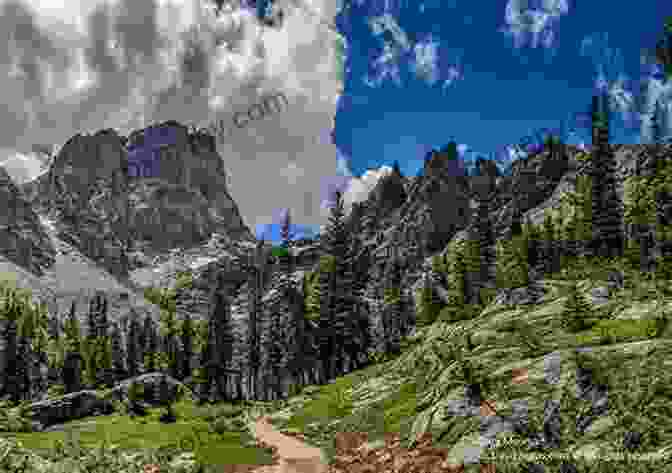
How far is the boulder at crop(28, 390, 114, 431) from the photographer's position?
174 ft

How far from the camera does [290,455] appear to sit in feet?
102

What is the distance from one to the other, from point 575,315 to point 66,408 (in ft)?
164

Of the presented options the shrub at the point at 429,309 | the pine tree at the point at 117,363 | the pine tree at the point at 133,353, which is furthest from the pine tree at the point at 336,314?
the pine tree at the point at 133,353

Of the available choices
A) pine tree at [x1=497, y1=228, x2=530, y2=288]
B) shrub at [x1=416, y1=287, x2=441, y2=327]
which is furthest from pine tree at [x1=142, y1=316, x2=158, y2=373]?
pine tree at [x1=497, y1=228, x2=530, y2=288]

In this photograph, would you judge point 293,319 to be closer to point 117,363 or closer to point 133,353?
point 117,363

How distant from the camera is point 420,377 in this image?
4203 centimetres

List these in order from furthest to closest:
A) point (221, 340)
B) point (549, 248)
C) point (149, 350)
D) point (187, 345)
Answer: point (149, 350) → point (187, 345) → point (221, 340) → point (549, 248)

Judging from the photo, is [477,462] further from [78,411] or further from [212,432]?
[78,411]

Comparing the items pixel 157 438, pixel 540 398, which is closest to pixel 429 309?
pixel 157 438

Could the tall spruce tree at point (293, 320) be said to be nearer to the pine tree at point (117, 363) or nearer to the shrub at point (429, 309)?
the shrub at point (429, 309)

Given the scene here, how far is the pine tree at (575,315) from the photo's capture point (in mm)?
32594

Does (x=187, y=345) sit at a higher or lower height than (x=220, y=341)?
higher

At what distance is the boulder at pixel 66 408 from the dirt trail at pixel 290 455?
81.2 ft

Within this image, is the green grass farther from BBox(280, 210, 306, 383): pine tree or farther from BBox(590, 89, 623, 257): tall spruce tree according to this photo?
BBox(590, 89, 623, 257): tall spruce tree
